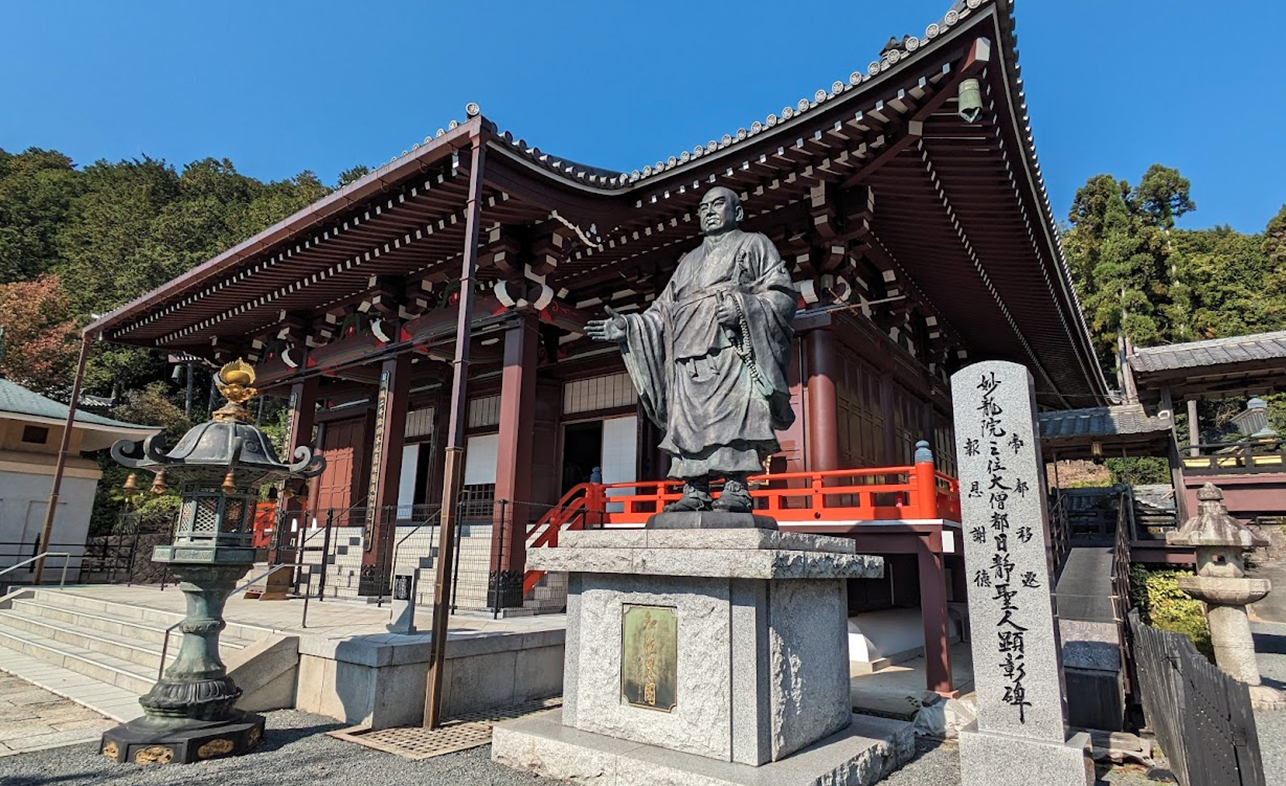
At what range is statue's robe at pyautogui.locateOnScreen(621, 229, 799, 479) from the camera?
4129 mm

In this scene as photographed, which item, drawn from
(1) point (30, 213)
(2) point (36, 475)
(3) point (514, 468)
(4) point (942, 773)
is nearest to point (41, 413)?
(2) point (36, 475)

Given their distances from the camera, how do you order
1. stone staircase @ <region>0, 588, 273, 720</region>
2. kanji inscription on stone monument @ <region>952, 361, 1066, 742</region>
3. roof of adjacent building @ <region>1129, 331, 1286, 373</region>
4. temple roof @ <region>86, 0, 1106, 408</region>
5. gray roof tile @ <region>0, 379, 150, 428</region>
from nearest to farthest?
kanji inscription on stone monument @ <region>952, 361, 1066, 742</region> → stone staircase @ <region>0, 588, 273, 720</region> → temple roof @ <region>86, 0, 1106, 408</region> → roof of adjacent building @ <region>1129, 331, 1286, 373</region> → gray roof tile @ <region>0, 379, 150, 428</region>

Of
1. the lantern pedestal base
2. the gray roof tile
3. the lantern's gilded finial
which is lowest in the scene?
the lantern pedestal base

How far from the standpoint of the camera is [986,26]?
5.75 meters

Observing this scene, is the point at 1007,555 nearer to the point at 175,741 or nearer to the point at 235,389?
the point at 175,741

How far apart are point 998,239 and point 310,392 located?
38.4 ft

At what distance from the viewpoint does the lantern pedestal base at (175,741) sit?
4078 millimetres

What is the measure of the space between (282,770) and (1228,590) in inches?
350

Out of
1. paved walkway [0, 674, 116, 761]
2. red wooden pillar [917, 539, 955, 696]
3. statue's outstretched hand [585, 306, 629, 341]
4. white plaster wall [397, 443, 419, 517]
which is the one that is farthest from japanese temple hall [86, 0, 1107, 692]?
paved walkway [0, 674, 116, 761]

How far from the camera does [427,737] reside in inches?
189

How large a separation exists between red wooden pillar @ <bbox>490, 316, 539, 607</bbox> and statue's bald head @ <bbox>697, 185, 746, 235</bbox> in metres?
4.29

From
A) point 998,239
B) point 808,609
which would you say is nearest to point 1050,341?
point 998,239

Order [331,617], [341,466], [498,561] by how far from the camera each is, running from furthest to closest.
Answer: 1. [341,466]
2. [498,561]
3. [331,617]

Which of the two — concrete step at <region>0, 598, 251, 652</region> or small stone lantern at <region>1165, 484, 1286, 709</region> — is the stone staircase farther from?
small stone lantern at <region>1165, 484, 1286, 709</region>
